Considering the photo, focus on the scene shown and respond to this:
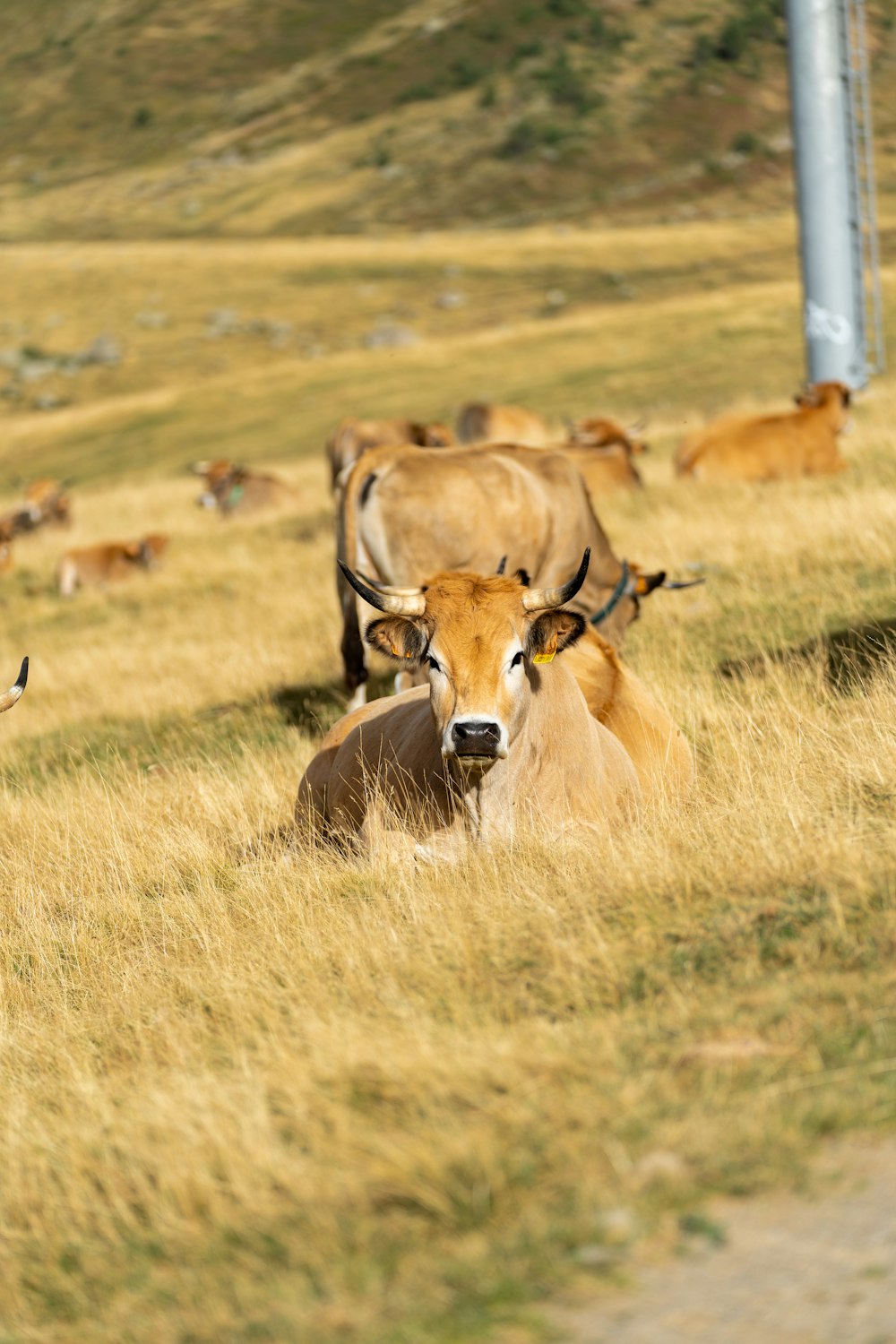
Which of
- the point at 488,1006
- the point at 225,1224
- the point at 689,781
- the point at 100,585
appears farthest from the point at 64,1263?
the point at 100,585

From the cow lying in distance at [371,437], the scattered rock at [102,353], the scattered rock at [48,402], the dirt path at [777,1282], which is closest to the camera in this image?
the dirt path at [777,1282]

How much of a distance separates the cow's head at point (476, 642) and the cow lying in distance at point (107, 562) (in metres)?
13.2

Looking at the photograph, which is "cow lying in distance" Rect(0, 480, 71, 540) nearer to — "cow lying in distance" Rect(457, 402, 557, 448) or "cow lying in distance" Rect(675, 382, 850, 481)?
"cow lying in distance" Rect(457, 402, 557, 448)

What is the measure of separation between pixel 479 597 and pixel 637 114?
113 m

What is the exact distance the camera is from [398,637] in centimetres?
727

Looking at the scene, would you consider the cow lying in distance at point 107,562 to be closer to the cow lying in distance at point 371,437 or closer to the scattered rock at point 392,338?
the cow lying in distance at point 371,437

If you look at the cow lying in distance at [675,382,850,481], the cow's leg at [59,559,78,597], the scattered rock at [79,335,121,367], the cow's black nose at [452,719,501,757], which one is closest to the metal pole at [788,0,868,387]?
the cow lying in distance at [675,382,850,481]

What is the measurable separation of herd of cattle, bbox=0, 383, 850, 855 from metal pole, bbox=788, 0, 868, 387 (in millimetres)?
11370

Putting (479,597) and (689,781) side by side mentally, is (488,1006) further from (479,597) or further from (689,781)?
(689,781)

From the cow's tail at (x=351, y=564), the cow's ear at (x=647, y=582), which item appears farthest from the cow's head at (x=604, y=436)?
the cow's ear at (x=647, y=582)

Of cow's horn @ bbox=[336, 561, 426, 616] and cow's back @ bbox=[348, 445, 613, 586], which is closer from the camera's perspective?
cow's horn @ bbox=[336, 561, 426, 616]

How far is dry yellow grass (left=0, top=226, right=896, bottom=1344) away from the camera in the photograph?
3992mm

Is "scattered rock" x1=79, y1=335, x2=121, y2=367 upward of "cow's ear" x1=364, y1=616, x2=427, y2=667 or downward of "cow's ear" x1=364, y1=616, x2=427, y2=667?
downward

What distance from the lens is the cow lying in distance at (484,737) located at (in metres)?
6.92
